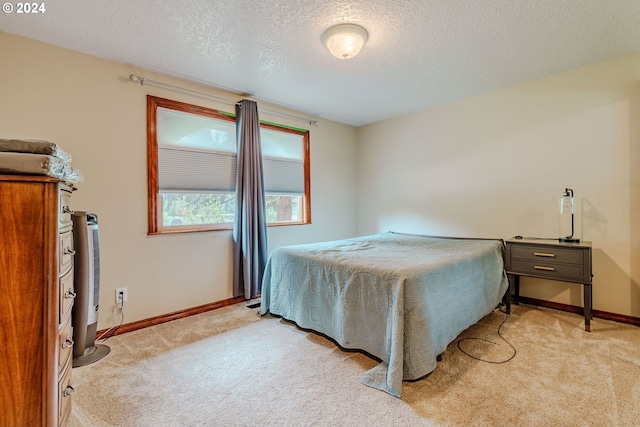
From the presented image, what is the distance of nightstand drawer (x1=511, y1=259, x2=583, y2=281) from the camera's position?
2.40m

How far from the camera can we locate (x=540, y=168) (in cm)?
296

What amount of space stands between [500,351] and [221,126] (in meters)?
3.22

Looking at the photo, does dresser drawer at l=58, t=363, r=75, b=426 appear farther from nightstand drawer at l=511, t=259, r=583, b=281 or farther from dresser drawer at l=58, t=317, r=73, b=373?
nightstand drawer at l=511, t=259, r=583, b=281

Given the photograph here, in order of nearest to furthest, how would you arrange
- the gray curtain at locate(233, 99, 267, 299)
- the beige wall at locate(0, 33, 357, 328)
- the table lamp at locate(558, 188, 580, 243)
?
1. the beige wall at locate(0, 33, 357, 328)
2. the table lamp at locate(558, 188, 580, 243)
3. the gray curtain at locate(233, 99, 267, 299)

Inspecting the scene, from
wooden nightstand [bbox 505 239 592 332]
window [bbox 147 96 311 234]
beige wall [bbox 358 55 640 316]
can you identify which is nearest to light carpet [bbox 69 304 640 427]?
wooden nightstand [bbox 505 239 592 332]

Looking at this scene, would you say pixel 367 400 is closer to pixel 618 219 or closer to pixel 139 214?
pixel 139 214

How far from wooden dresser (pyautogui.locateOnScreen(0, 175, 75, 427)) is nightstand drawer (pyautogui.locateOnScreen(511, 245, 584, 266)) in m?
3.20

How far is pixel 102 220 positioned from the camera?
7.98ft

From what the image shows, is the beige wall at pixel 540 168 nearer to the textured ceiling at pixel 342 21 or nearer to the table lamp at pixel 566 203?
the table lamp at pixel 566 203

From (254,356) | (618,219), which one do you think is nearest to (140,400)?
(254,356)

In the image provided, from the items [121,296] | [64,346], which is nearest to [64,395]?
[64,346]

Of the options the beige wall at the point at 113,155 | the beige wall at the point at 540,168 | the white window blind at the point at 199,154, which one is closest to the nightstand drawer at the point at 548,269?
the beige wall at the point at 540,168

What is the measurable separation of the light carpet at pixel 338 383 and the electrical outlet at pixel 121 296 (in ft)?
0.94

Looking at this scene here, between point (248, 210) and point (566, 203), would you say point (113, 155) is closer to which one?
point (248, 210)
